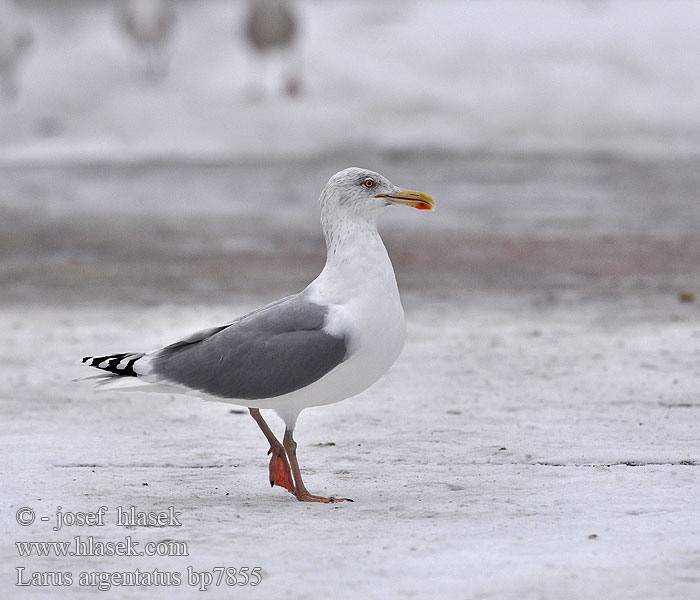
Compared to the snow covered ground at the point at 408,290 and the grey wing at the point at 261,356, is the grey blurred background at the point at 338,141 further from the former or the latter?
the grey wing at the point at 261,356

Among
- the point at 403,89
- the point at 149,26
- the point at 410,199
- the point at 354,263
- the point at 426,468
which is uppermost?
the point at 410,199

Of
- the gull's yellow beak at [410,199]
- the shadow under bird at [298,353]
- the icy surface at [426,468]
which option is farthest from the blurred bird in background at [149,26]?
the shadow under bird at [298,353]

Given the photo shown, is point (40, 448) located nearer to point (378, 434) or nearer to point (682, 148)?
point (378, 434)

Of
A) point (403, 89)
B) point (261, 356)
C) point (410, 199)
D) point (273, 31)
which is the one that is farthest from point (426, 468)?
point (273, 31)

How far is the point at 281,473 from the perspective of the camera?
15.8 feet

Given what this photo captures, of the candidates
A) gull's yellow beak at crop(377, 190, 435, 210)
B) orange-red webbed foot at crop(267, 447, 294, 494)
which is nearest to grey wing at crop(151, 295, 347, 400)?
orange-red webbed foot at crop(267, 447, 294, 494)

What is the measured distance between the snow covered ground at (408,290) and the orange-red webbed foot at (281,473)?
0.21ft

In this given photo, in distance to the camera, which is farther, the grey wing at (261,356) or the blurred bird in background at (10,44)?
the blurred bird in background at (10,44)

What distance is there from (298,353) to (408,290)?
527 cm

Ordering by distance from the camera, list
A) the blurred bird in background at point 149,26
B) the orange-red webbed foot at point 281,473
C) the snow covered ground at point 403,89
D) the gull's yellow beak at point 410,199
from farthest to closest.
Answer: the blurred bird in background at point 149,26
the snow covered ground at point 403,89
the gull's yellow beak at point 410,199
the orange-red webbed foot at point 281,473

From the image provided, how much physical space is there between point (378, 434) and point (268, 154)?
13.6 meters

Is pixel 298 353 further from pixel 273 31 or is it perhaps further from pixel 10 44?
pixel 10 44

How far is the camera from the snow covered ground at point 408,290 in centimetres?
417

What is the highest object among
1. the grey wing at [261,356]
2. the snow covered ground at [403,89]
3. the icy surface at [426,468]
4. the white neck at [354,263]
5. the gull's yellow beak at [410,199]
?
the gull's yellow beak at [410,199]
